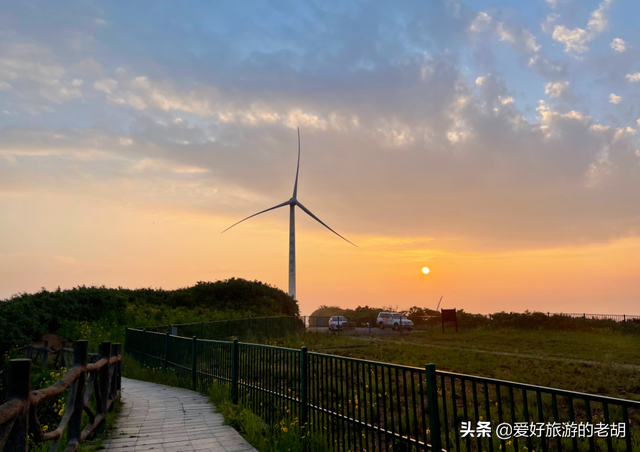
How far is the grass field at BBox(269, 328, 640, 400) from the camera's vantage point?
14.3m

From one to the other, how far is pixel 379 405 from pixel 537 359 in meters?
11.3

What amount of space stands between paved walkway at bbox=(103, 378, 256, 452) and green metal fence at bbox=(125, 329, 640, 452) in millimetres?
900

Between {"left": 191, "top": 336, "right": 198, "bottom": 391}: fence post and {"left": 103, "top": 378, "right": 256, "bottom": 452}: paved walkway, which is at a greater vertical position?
{"left": 191, "top": 336, "right": 198, "bottom": 391}: fence post

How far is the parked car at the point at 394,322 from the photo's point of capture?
39.5 metres

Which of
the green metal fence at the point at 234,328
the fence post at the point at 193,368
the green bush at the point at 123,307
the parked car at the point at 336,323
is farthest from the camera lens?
the parked car at the point at 336,323

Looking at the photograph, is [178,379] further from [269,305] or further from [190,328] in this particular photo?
[269,305]

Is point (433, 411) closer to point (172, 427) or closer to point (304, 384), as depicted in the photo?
point (304, 384)

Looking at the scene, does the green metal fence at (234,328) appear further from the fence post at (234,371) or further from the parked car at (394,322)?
the fence post at (234,371)

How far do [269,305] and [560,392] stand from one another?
36.5 metres

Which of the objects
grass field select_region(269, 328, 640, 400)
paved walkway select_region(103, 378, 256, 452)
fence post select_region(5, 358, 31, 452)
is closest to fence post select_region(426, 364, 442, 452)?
paved walkway select_region(103, 378, 256, 452)

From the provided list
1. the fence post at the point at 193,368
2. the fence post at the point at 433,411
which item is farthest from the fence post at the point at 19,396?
the fence post at the point at 193,368

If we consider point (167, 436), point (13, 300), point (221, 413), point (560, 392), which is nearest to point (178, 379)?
point (221, 413)

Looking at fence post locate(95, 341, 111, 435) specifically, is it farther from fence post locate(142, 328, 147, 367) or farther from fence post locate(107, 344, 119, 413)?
fence post locate(142, 328, 147, 367)

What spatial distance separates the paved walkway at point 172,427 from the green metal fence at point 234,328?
10.3 m
